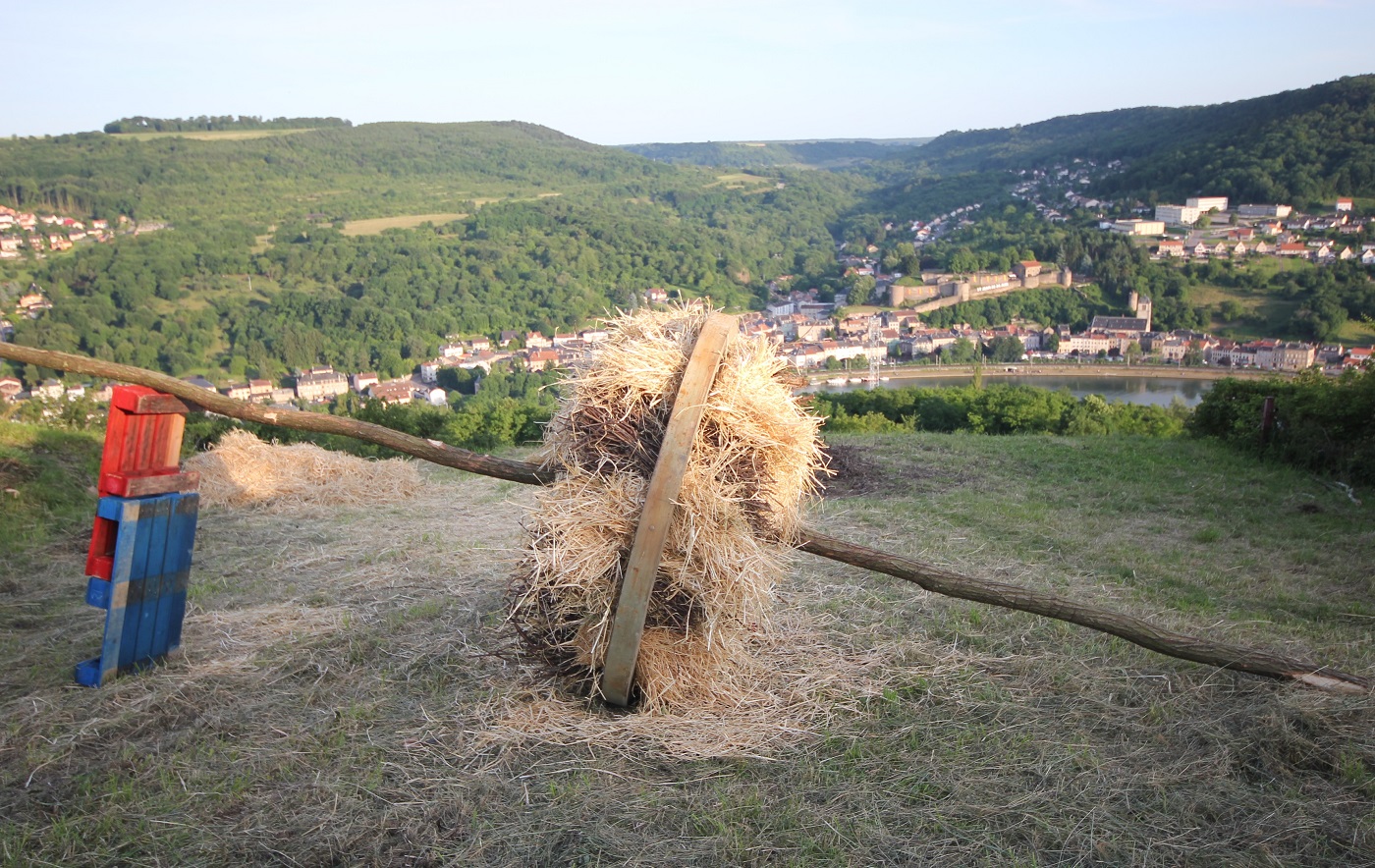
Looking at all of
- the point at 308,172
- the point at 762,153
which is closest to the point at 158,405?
the point at 308,172

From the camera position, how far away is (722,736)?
12.2 ft

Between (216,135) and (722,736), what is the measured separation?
411 ft

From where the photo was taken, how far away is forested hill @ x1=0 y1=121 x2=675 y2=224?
73.3 meters

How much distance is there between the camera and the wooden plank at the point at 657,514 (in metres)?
3.51

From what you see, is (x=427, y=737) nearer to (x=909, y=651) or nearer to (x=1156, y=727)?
(x=909, y=651)

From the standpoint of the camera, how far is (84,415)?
11.9 meters

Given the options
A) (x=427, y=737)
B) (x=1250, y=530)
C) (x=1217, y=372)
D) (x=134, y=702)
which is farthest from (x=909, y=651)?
(x=1217, y=372)

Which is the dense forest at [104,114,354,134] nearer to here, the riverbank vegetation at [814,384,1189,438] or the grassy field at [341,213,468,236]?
the grassy field at [341,213,468,236]

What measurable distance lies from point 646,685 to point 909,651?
166 centimetres

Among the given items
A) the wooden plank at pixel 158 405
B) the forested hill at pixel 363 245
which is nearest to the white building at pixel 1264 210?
the forested hill at pixel 363 245

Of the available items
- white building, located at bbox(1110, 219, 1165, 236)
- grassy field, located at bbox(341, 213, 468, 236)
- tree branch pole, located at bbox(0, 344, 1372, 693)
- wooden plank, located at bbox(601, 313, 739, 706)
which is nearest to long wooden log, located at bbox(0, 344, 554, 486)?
tree branch pole, located at bbox(0, 344, 1372, 693)

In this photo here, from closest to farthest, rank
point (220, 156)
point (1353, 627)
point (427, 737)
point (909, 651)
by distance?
point (427, 737) → point (909, 651) → point (1353, 627) → point (220, 156)

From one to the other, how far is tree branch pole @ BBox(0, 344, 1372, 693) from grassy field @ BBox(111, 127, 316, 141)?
113685 mm

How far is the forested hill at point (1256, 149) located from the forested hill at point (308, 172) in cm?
4969
